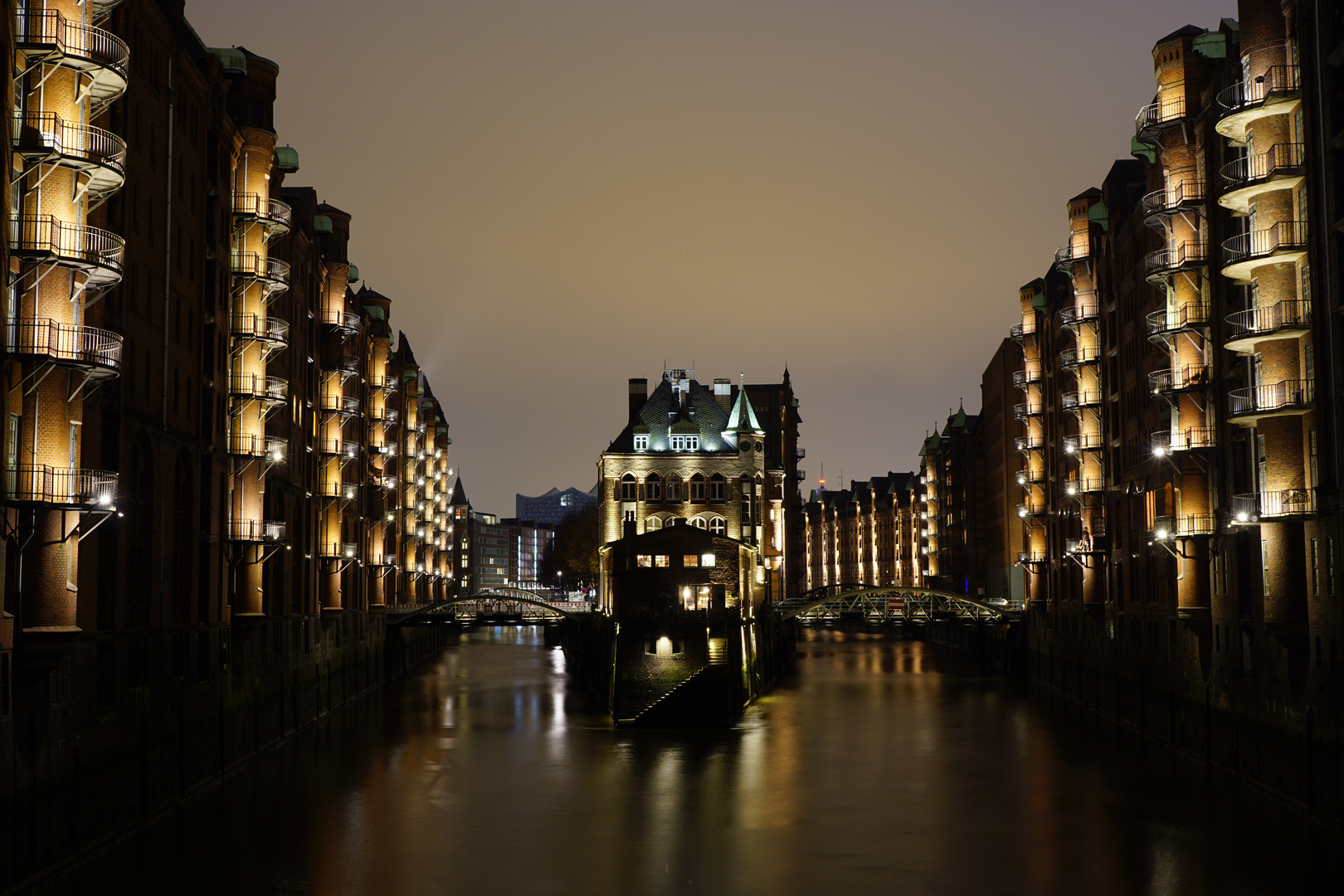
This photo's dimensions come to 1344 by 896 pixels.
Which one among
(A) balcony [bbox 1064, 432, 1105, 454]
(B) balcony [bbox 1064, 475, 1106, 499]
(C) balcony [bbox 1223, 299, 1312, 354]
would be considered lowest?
(B) balcony [bbox 1064, 475, 1106, 499]

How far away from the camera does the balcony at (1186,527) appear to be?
173 feet

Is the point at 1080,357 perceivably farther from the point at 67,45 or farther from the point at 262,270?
the point at 67,45

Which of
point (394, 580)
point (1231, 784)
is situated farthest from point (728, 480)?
point (1231, 784)

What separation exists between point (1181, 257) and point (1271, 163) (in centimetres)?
1002

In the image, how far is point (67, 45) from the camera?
115 ft

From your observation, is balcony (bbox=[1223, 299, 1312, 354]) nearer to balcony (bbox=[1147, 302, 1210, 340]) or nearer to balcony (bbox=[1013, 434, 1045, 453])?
balcony (bbox=[1147, 302, 1210, 340])

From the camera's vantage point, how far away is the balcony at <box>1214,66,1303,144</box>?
1661 inches

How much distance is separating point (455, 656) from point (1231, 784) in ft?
309

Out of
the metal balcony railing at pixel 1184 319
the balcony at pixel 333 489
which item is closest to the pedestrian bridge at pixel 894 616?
the balcony at pixel 333 489

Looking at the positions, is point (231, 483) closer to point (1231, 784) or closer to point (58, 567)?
point (58, 567)

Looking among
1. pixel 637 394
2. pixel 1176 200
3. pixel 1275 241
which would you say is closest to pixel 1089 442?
pixel 1176 200

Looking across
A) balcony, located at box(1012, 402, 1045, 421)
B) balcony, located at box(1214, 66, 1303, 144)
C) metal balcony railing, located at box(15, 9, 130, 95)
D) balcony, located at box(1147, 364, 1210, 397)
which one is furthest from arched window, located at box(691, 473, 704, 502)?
metal balcony railing, located at box(15, 9, 130, 95)

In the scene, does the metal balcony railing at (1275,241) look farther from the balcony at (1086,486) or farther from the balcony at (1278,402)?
the balcony at (1086,486)

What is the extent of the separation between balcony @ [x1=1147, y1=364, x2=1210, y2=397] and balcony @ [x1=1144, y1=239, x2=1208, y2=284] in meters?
3.63
